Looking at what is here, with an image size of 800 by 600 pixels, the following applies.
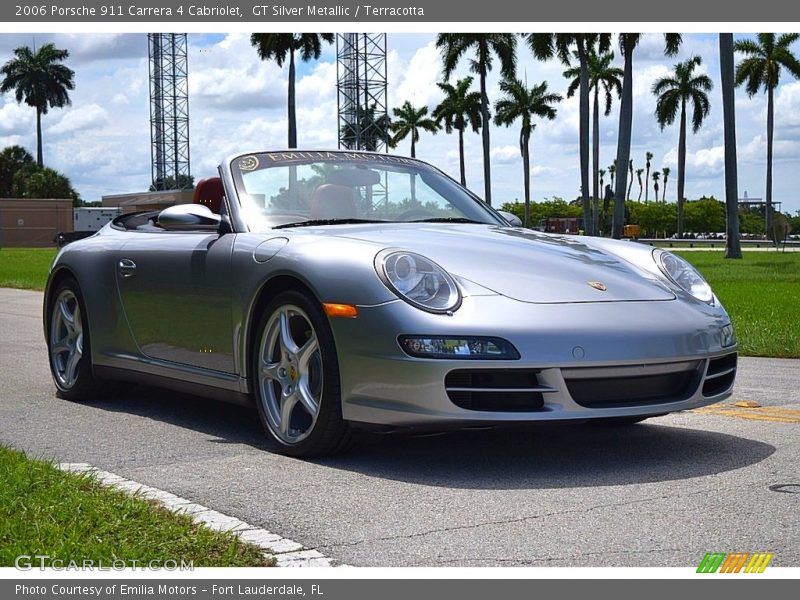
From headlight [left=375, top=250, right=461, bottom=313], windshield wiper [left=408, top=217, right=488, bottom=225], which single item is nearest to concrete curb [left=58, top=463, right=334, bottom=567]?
headlight [left=375, top=250, right=461, bottom=313]

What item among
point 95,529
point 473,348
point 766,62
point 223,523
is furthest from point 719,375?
point 766,62

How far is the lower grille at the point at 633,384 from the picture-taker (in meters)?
4.93

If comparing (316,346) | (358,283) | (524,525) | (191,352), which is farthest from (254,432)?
(524,525)

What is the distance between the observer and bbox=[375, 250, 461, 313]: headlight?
195 inches

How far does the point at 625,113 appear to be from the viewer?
43688 millimetres

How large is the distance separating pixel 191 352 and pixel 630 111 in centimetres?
3940

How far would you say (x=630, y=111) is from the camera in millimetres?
43812

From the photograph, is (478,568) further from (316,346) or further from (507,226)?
(507,226)

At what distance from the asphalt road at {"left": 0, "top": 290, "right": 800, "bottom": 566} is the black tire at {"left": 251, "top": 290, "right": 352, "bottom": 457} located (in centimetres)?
11

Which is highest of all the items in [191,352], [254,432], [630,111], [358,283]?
[630,111]

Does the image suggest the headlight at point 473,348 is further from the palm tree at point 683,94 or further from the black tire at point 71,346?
the palm tree at point 683,94

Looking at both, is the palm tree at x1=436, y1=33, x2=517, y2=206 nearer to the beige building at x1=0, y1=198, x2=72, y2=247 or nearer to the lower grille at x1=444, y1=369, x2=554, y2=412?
the beige building at x1=0, y1=198, x2=72, y2=247

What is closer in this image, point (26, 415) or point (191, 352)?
point (191, 352)

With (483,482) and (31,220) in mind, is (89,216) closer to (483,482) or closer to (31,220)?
(31,220)
